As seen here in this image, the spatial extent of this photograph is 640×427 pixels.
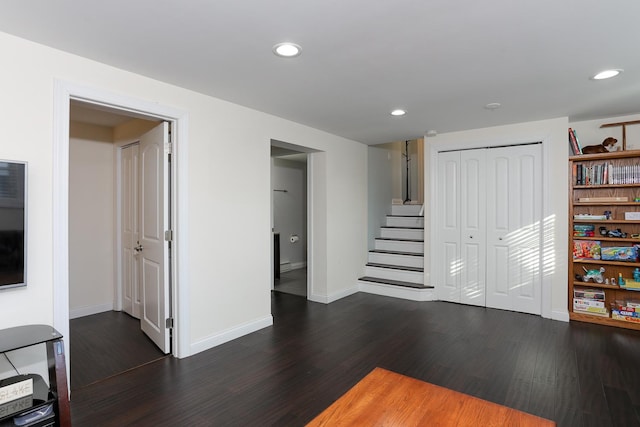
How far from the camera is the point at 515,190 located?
4320mm

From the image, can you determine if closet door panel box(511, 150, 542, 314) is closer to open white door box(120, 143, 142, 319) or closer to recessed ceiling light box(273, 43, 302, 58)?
recessed ceiling light box(273, 43, 302, 58)

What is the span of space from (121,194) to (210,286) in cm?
207

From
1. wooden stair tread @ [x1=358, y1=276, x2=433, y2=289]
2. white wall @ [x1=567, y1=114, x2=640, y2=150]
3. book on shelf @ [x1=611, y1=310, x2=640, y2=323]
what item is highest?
white wall @ [x1=567, y1=114, x2=640, y2=150]

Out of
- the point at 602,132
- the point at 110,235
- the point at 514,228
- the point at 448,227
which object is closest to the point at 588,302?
the point at 514,228

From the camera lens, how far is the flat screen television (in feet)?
6.48

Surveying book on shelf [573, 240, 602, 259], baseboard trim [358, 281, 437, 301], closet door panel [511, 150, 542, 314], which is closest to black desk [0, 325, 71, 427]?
baseboard trim [358, 281, 437, 301]

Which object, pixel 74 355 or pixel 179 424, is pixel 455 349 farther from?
pixel 74 355

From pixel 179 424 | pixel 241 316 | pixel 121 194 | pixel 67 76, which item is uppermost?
pixel 67 76

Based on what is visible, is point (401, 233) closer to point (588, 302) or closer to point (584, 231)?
point (584, 231)

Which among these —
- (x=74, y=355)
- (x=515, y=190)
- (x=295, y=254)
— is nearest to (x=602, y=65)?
(x=515, y=190)

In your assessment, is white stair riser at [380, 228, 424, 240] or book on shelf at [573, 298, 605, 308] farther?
white stair riser at [380, 228, 424, 240]

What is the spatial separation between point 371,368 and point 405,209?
13.2ft

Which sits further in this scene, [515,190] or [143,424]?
[515,190]

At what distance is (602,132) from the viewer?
4.07 meters
